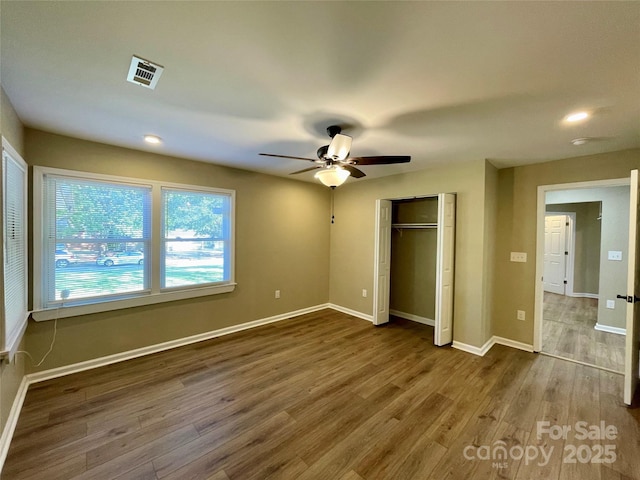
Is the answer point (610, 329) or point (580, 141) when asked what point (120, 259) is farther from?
point (610, 329)

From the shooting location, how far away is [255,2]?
108 centimetres

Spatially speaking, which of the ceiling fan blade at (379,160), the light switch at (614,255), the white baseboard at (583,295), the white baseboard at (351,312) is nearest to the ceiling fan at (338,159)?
the ceiling fan blade at (379,160)

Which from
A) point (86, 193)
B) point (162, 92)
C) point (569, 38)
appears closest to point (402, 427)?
point (569, 38)

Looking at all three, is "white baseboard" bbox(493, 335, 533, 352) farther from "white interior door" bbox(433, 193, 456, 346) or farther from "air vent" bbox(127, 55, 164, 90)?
"air vent" bbox(127, 55, 164, 90)

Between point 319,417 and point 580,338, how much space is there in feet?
13.5

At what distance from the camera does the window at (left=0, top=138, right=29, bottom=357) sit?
5.82 ft

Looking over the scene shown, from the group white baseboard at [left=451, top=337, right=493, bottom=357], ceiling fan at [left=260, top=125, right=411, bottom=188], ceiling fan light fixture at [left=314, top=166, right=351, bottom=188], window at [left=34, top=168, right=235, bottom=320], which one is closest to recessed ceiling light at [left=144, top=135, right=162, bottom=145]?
window at [left=34, top=168, right=235, bottom=320]

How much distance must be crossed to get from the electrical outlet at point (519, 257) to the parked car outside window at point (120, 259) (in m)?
4.77

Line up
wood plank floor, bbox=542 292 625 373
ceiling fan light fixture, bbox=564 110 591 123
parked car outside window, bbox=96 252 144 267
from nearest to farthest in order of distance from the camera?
ceiling fan light fixture, bbox=564 110 591 123
parked car outside window, bbox=96 252 144 267
wood plank floor, bbox=542 292 625 373

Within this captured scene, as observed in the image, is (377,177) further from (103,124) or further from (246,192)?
(103,124)

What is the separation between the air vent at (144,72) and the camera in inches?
59.0

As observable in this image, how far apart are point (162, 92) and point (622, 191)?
599 cm

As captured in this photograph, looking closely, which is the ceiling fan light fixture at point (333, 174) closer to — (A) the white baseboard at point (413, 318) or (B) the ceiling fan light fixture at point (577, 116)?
(B) the ceiling fan light fixture at point (577, 116)

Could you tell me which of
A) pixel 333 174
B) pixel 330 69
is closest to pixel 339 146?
pixel 333 174
